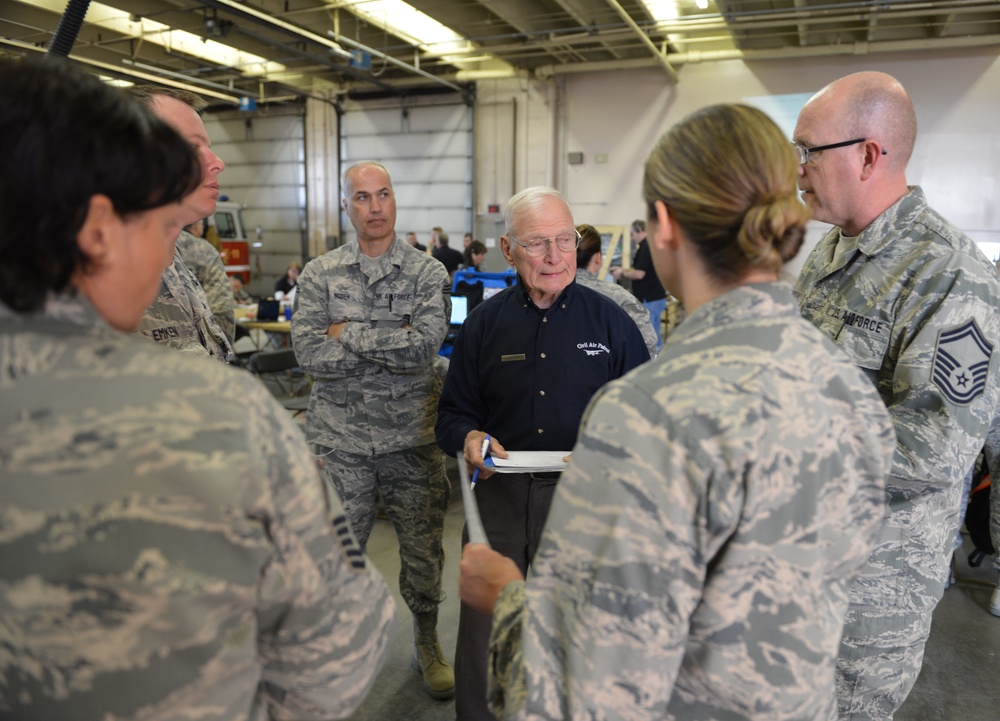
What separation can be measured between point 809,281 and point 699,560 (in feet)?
4.47

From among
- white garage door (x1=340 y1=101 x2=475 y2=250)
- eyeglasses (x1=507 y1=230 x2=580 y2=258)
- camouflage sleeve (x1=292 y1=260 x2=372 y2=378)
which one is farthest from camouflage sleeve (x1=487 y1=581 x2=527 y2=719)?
white garage door (x1=340 y1=101 x2=475 y2=250)

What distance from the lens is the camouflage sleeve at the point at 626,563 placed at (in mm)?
870

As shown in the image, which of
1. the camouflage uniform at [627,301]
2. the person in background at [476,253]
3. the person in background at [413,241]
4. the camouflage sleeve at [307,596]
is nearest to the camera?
the camouflage sleeve at [307,596]

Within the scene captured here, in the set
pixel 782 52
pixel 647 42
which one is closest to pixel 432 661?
pixel 647 42

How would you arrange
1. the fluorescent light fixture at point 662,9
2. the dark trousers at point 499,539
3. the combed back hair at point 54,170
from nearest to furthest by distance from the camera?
the combed back hair at point 54,170 < the dark trousers at point 499,539 < the fluorescent light fixture at point 662,9

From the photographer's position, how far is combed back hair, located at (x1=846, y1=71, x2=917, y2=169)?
171 cm

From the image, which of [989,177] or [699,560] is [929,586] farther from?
[989,177]

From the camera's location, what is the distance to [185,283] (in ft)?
6.54

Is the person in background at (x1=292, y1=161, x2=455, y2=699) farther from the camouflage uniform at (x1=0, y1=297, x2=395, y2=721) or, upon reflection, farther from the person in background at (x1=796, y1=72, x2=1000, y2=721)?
the camouflage uniform at (x1=0, y1=297, x2=395, y2=721)

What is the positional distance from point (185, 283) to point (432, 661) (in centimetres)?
176

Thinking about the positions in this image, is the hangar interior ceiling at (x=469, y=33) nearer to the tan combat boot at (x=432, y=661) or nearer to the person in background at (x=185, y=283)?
the person in background at (x=185, y=283)

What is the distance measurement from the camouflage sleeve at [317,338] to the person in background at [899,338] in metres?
1.73

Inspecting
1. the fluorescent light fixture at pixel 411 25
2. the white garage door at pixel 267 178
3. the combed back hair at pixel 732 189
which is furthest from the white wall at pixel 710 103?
the combed back hair at pixel 732 189

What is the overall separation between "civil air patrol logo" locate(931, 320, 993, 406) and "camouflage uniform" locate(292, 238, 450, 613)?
1709 mm
